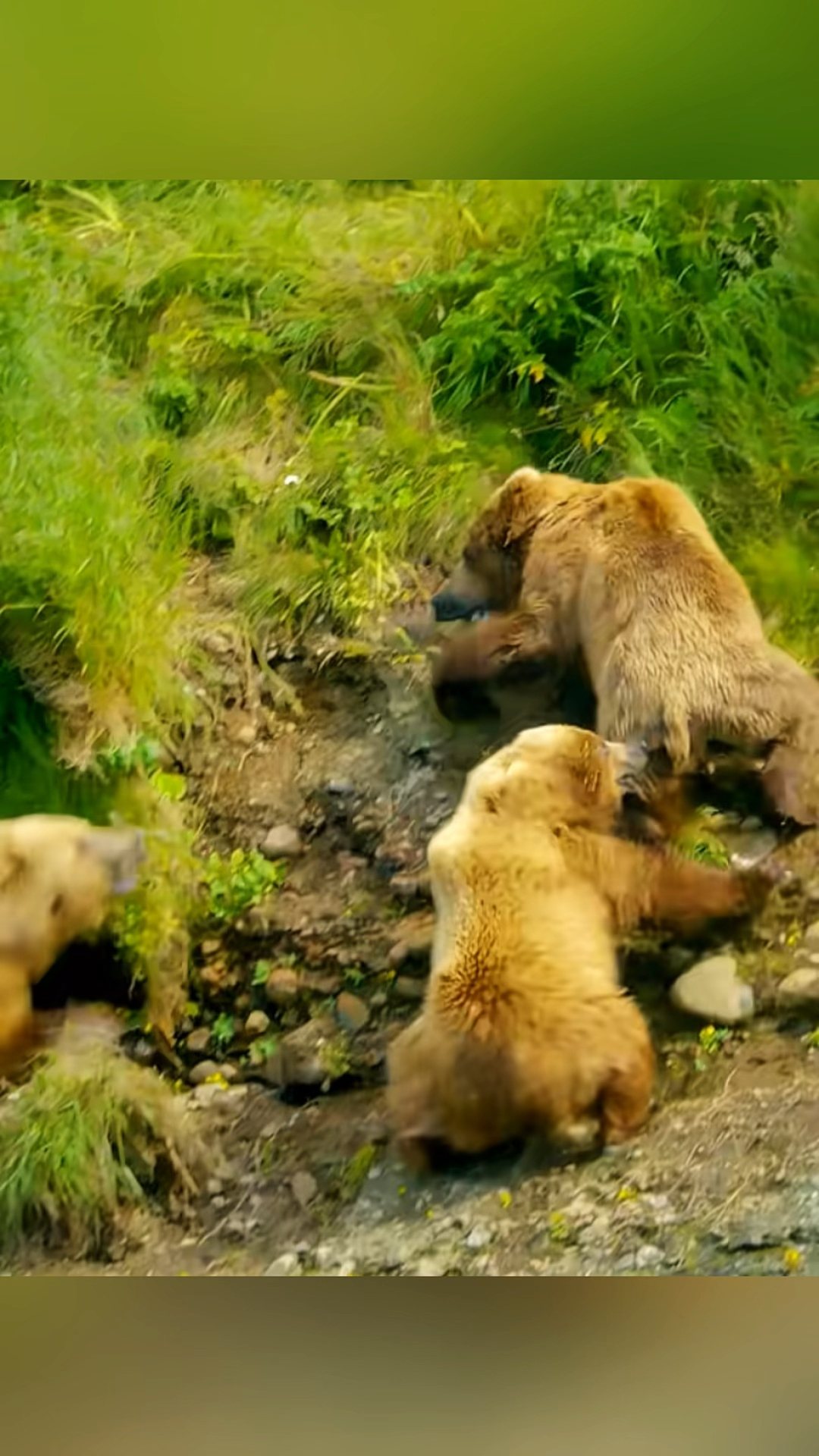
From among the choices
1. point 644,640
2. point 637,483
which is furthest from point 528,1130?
point 637,483

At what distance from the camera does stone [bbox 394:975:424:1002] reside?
2049mm

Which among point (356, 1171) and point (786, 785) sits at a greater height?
point (786, 785)

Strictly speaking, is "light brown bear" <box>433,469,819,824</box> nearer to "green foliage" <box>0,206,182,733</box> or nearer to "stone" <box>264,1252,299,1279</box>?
"green foliage" <box>0,206,182,733</box>

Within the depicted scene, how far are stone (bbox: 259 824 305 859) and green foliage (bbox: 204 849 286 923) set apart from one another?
13 millimetres

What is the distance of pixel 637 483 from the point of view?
2148 millimetres

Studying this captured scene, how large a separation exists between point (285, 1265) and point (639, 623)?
36.1 inches

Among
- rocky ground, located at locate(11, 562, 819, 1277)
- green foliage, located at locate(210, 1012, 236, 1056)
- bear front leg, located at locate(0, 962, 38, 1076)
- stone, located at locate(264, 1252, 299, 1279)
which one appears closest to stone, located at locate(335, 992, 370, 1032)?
rocky ground, located at locate(11, 562, 819, 1277)

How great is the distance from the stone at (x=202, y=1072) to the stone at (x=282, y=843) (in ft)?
0.88

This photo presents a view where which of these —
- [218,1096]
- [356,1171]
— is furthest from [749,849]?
[218,1096]

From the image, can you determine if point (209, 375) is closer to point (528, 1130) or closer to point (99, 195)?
point (99, 195)

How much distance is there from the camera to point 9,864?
2.10 m

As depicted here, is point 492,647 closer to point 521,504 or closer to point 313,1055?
point 521,504

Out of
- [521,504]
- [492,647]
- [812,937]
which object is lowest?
[812,937]

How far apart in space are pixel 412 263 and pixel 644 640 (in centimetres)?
59
